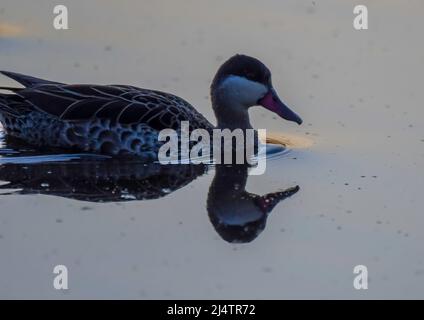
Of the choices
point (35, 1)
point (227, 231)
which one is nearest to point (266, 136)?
point (227, 231)

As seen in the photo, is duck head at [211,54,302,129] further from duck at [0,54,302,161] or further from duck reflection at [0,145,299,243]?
duck reflection at [0,145,299,243]

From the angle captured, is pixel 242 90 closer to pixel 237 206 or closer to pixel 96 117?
pixel 96 117

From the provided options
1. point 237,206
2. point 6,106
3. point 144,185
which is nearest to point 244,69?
point 144,185

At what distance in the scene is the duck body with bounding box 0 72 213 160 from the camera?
36.3 ft

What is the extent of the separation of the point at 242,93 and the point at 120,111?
3.94ft

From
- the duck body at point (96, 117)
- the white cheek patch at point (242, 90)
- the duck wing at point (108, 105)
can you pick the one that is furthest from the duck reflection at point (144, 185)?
the white cheek patch at point (242, 90)

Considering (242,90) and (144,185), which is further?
(242,90)

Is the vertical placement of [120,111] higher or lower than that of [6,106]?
lower

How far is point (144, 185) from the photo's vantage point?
33.3 ft

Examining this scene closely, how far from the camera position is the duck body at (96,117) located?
11062mm

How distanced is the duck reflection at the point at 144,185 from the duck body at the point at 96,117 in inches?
10.3

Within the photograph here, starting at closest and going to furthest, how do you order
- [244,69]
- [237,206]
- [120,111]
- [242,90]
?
[237,206]
[120,111]
[244,69]
[242,90]

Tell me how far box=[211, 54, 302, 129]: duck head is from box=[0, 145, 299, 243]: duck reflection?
0.82 meters

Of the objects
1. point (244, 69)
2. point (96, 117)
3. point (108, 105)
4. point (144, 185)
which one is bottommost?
point (144, 185)
